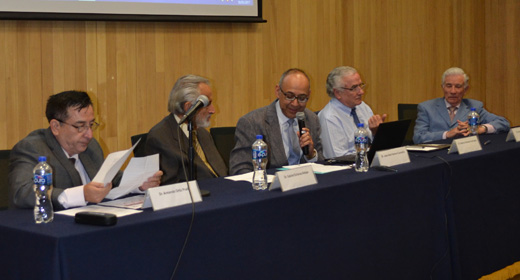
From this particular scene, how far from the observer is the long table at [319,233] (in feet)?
6.03

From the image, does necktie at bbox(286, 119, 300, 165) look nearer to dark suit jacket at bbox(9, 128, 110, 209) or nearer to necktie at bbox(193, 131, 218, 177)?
necktie at bbox(193, 131, 218, 177)

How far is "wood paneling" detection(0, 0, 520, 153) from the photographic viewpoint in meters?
4.32

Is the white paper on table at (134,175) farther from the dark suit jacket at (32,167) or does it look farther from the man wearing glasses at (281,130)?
the man wearing glasses at (281,130)

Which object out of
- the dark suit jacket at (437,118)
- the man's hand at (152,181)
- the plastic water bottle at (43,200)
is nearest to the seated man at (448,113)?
the dark suit jacket at (437,118)

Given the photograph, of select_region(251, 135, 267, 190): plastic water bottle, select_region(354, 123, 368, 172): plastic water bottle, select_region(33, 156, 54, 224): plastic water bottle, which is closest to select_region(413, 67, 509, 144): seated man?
select_region(354, 123, 368, 172): plastic water bottle

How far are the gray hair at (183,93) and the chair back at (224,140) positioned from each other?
627mm

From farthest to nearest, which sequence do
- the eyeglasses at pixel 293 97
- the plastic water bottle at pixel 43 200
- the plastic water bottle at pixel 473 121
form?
the plastic water bottle at pixel 473 121 < the eyeglasses at pixel 293 97 < the plastic water bottle at pixel 43 200

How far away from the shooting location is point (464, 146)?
3531 mm

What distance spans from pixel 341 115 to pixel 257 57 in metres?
1.67

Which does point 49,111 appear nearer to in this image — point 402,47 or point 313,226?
point 313,226

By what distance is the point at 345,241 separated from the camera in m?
2.61

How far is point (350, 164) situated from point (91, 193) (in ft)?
5.02

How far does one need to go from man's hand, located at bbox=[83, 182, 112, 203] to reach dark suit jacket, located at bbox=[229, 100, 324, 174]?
119 centimetres

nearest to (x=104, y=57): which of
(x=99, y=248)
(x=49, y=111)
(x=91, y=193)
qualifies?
(x=49, y=111)
